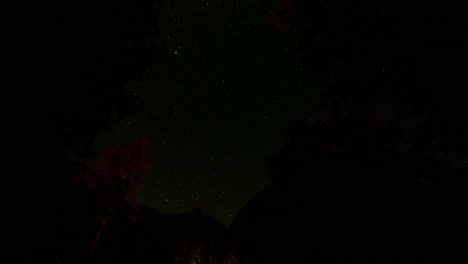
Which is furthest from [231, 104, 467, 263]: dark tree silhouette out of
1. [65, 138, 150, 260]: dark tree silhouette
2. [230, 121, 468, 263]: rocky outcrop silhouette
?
[65, 138, 150, 260]: dark tree silhouette

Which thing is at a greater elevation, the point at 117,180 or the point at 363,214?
the point at 117,180

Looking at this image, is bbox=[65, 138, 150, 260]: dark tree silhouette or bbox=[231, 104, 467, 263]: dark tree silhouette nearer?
bbox=[231, 104, 467, 263]: dark tree silhouette

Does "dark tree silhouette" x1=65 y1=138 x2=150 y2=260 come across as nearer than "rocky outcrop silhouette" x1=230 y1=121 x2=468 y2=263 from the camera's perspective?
No

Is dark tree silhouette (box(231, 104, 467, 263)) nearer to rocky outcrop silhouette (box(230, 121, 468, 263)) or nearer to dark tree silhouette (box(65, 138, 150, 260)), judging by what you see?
rocky outcrop silhouette (box(230, 121, 468, 263))

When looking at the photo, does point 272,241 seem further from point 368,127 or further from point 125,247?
point 125,247

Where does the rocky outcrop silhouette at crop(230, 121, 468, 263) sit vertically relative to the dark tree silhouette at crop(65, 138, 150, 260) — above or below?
below

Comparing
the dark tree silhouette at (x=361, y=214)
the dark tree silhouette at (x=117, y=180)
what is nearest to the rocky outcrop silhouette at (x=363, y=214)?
the dark tree silhouette at (x=361, y=214)

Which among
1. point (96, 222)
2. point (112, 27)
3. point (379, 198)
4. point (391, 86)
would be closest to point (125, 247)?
point (96, 222)

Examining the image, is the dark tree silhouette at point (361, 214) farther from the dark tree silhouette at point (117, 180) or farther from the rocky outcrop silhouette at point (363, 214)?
the dark tree silhouette at point (117, 180)

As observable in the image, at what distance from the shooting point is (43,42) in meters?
9.71

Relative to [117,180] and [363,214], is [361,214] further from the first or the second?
[117,180]

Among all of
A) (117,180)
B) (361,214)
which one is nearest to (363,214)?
Result: (361,214)

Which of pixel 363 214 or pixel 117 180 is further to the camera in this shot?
pixel 117 180

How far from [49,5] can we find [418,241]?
9.79 meters
